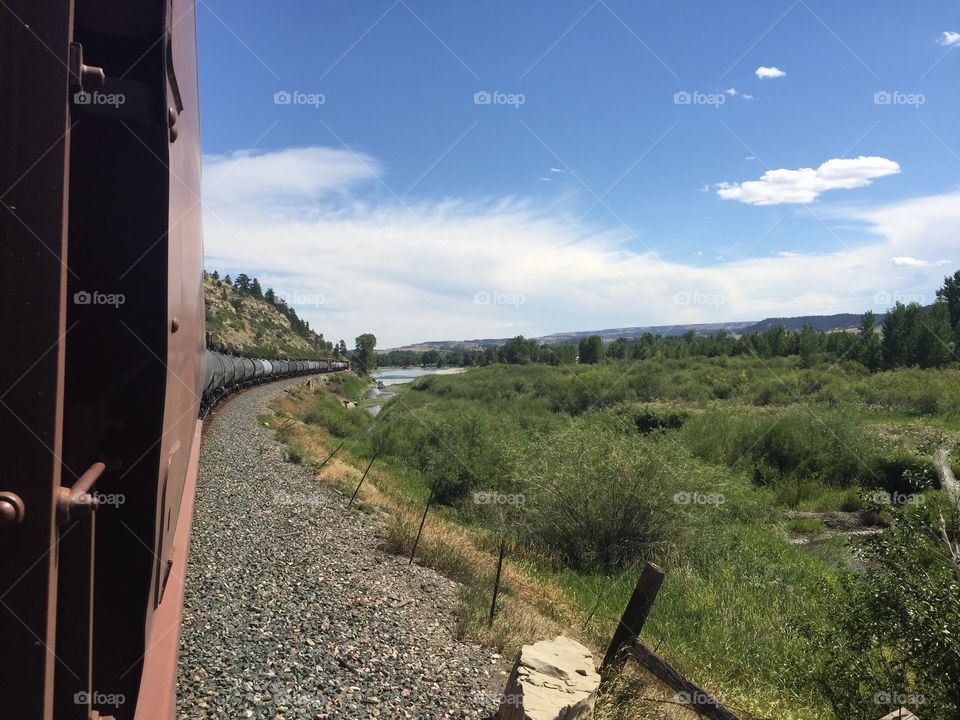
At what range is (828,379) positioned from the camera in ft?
149

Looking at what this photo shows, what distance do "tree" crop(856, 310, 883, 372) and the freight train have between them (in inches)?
2919

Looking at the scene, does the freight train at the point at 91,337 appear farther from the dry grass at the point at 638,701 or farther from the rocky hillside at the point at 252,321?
the rocky hillside at the point at 252,321

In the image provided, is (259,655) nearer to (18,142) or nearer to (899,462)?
(18,142)

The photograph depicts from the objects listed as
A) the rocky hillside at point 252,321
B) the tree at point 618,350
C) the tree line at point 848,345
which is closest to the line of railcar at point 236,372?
the rocky hillside at point 252,321

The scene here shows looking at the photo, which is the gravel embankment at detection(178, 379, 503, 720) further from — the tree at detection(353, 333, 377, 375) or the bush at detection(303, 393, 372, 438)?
the tree at detection(353, 333, 377, 375)

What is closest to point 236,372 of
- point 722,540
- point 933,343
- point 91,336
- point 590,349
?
point 722,540

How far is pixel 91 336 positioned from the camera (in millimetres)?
1880

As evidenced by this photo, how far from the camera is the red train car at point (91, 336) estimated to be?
1385 mm

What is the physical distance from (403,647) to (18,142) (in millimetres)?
5576

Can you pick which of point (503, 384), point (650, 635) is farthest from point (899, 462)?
point (503, 384)

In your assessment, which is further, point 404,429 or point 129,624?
point 404,429

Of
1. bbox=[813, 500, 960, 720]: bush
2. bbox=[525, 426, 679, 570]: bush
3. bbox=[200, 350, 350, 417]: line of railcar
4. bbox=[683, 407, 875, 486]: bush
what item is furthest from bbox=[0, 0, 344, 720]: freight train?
bbox=[683, 407, 875, 486]: bush

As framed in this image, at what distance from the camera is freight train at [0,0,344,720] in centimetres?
138

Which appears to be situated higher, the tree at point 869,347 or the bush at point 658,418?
the tree at point 869,347
